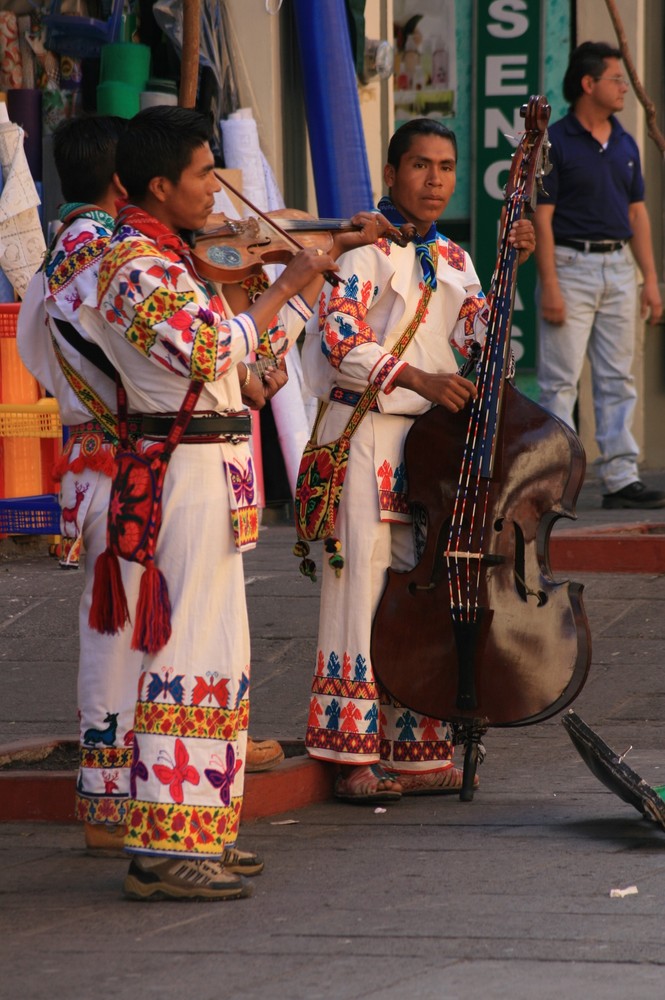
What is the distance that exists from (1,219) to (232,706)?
468 cm

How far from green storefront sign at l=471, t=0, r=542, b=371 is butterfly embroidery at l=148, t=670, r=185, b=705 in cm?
792

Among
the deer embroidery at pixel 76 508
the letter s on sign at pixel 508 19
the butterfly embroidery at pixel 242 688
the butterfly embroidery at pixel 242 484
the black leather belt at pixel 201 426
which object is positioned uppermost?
the letter s on sign at pixel 508 19

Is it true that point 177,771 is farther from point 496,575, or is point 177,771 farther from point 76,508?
point 496,575

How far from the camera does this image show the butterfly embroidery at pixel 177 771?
4215 mm

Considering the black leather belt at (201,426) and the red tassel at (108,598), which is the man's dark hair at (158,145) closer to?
the black leather belt at (201,426)

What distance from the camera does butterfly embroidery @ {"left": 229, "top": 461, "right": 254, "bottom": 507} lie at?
4301 mm

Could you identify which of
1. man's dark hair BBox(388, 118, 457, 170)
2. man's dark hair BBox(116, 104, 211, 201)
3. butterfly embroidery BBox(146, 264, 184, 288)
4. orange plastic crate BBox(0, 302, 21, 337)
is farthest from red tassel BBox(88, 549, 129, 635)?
orange plastic crate BBox(0, 302, 21, 337)

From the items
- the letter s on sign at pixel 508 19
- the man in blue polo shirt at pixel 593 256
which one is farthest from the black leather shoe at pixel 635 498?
the letter s on sign at pixel 508 19

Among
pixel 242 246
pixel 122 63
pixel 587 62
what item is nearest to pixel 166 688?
pixel 242 246

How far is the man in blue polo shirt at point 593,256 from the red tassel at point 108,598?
16.4 ft

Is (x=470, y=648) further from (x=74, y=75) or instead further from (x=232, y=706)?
(x=74, y=75)

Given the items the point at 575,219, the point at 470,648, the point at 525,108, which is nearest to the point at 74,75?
the point at 575,219

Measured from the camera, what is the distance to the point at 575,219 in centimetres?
929

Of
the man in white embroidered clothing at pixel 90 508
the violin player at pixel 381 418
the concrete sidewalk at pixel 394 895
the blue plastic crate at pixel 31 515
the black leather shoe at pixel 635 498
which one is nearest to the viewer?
the concrete sidewalk at pixel 394 895
